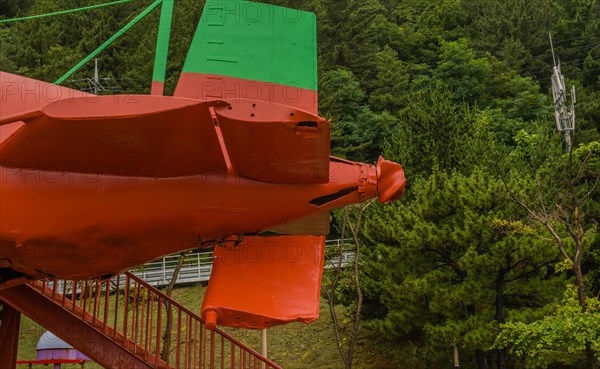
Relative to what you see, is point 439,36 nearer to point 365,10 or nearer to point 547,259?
point 365,10

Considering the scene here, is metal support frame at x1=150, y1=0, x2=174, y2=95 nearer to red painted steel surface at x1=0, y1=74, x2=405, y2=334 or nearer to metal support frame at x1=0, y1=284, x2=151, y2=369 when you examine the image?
red painted steel surface at x1=0, y1=74, x2=405, y2=334

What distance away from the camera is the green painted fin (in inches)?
217

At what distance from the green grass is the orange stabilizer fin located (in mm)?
13545

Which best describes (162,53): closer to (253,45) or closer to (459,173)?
(253,45)

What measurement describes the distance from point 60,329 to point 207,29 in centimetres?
400

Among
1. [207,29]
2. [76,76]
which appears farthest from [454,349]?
[76,76]

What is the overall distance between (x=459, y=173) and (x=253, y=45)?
40.0 feet

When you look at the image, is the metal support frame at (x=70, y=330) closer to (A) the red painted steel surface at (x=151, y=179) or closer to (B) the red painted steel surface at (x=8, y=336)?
(B) the red painted steel surface at (x=8, y=336)

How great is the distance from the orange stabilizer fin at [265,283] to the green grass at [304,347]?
13545 mm

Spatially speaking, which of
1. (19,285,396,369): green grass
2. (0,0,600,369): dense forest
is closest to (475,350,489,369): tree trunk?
(0,0,600,369): dense forest

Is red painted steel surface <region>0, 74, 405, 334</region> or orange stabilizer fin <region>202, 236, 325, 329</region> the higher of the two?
red painted steel surface <region>0, 74, 405, 334</region>

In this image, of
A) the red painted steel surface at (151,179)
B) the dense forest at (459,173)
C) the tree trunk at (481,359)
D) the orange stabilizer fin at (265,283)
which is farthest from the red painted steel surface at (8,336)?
the tree trunk at (481,359)

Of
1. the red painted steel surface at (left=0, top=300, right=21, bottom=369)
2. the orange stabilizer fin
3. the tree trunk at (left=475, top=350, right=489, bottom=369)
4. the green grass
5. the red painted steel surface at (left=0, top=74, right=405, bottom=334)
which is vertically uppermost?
the red painted steel surface at (left=0, top=74, right=405, bottom=334)

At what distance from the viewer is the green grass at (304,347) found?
19281 millimetres
